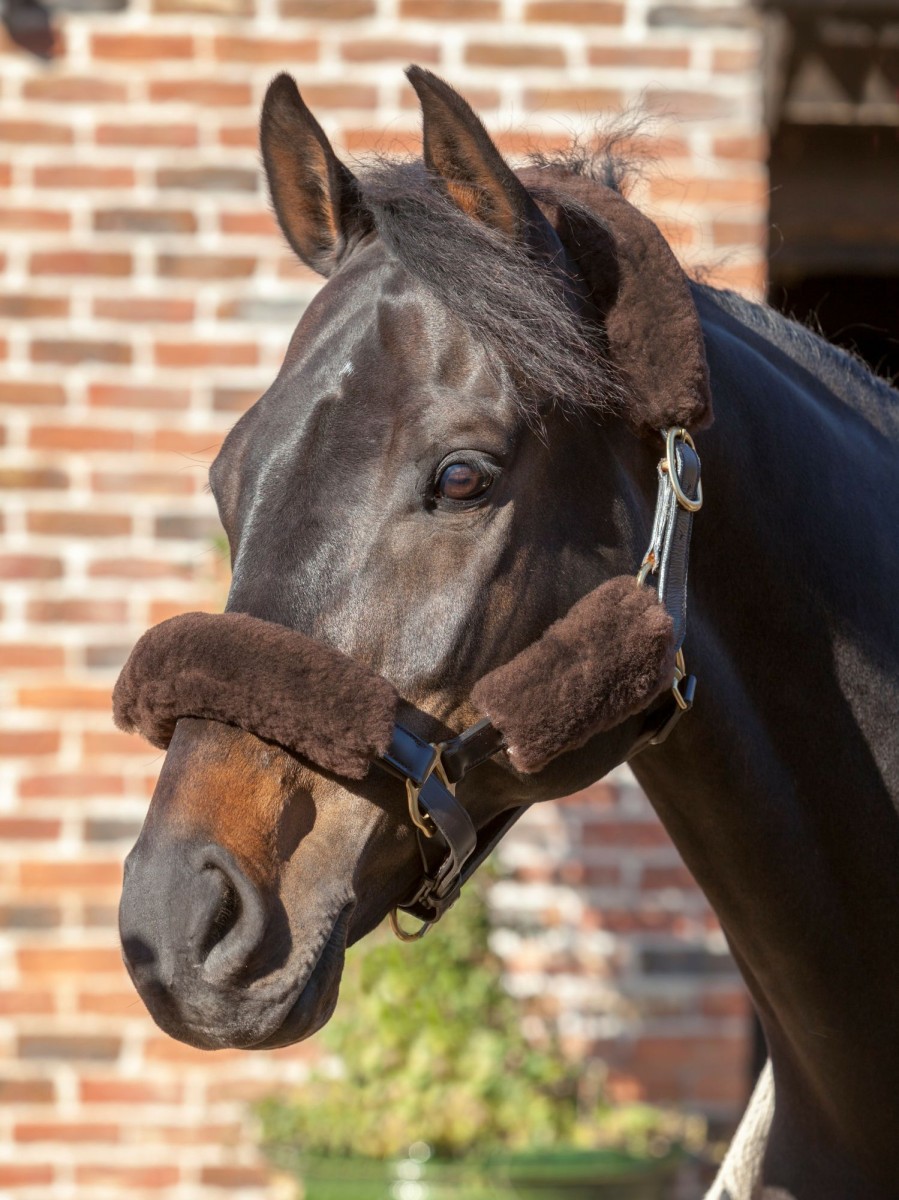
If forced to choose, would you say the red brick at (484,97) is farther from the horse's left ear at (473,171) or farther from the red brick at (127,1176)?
the red brick at (127,1176)

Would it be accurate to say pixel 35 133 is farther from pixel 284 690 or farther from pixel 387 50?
pixel 284 690

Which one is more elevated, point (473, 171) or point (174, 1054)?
point (473, 171)

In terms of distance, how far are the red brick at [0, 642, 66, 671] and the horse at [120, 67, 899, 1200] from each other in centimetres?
169

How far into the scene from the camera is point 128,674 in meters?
1.30

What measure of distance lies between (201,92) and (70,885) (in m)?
1.90

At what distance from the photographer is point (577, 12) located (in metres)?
3.10

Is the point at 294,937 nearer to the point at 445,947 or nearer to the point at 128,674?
the point at 128,674

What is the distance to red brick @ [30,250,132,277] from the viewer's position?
123 inches

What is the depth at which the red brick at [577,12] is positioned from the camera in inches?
122

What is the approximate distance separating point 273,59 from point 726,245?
1.17 metres

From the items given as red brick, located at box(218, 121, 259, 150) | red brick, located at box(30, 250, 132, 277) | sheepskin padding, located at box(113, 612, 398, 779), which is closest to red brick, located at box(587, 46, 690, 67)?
red brick, located at box(218, 121, 259, 150)

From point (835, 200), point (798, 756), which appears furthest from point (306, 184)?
point (835, 200)

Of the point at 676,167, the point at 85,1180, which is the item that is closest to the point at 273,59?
the point at 676,167

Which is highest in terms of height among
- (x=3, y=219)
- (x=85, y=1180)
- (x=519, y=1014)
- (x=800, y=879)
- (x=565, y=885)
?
(x=3, y=219)
